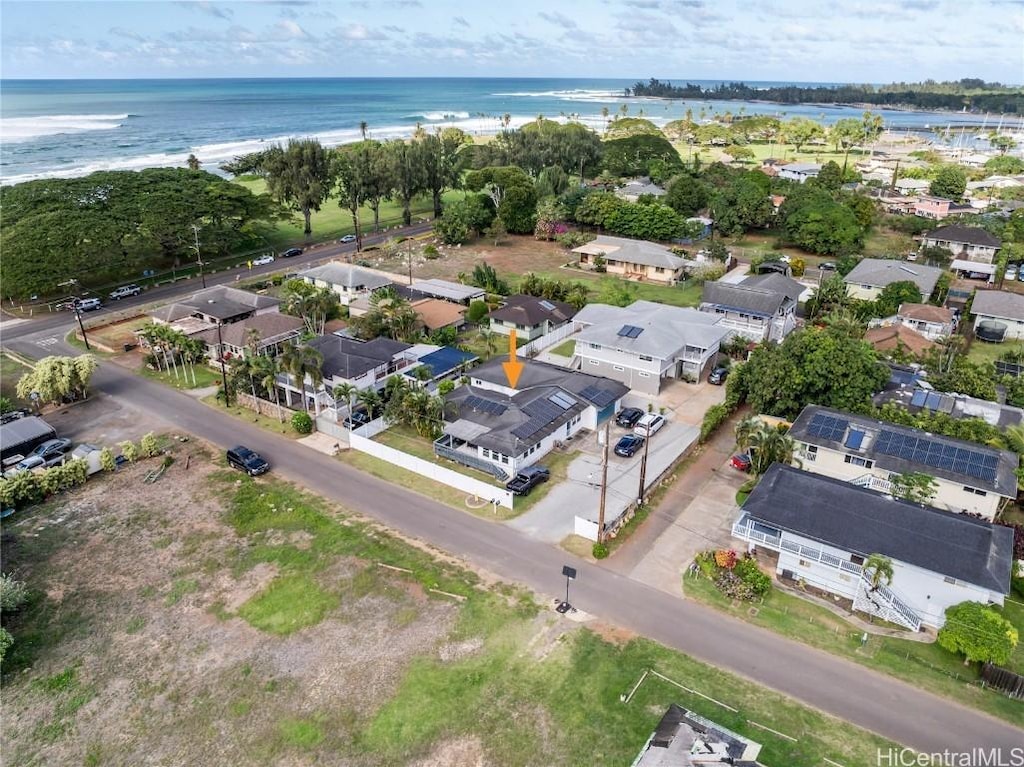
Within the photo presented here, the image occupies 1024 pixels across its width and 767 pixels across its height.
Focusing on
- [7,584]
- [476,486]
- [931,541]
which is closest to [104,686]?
[7,584]

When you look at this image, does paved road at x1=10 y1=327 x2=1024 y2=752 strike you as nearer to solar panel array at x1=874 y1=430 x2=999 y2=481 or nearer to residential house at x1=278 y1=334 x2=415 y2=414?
residential house at x1=278 y1=334 x2=415 y2=414

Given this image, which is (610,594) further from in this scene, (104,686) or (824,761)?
(104,686)

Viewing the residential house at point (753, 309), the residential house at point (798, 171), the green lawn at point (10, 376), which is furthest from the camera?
the residential house at point (798, 171)

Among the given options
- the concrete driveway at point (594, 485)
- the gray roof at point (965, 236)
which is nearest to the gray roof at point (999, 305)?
the gray roof at point (965, 236)

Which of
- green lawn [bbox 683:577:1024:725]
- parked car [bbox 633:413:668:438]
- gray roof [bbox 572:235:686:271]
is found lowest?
green lawn [bbox 683:577:1024:725]

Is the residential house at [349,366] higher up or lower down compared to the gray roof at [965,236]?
lower down

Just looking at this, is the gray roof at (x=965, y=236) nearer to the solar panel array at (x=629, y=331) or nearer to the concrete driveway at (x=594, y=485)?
the solar panel array at (x=629, y=331)

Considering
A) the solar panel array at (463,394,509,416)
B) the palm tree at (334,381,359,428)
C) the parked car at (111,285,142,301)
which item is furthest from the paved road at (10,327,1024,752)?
the parked car at (111,285,142,301)
